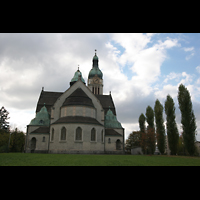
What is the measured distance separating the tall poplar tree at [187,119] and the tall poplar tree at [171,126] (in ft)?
15.9

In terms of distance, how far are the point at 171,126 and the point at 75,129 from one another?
22.9 meters

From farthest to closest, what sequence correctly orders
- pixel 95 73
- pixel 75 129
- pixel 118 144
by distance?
pixel 95 73, pixel 118 144, pixel 75 129

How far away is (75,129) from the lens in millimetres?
37062

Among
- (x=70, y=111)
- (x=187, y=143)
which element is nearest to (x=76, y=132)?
(x=70, y=111)

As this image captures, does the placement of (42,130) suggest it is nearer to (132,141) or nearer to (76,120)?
(76,120)

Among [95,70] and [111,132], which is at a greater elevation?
[95,70]

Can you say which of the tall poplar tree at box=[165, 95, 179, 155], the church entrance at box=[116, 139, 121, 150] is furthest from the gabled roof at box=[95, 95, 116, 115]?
the tall poplar tree at box=[165, 95, 179, 155]

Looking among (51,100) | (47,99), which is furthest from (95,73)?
(47,99)

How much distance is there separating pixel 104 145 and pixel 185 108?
2013cm

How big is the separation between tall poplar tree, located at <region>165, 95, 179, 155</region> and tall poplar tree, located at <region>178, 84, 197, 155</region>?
485cm

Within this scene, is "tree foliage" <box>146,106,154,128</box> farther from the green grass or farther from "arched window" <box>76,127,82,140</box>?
the green grass

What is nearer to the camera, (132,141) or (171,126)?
(171,126)
